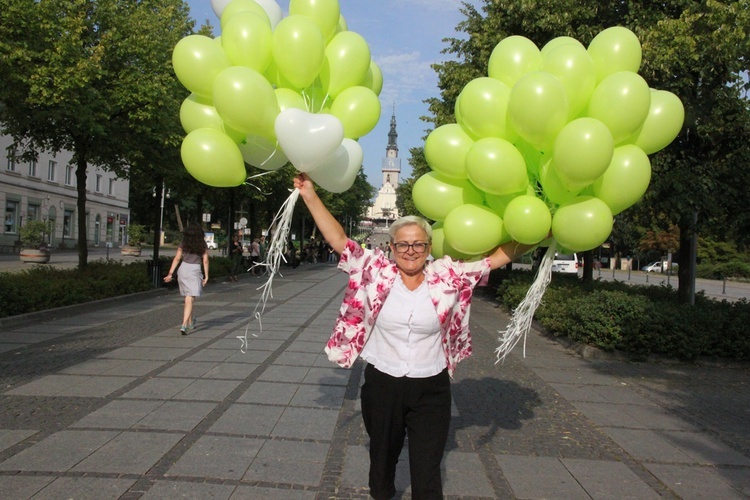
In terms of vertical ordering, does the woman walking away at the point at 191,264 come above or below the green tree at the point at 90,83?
below

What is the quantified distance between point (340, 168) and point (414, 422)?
1.55 metres

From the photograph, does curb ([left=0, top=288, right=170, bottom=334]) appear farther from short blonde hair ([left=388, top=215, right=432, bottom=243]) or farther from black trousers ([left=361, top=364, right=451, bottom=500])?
short blonde hair ([left=388, top=215, right=432, bottom=243])

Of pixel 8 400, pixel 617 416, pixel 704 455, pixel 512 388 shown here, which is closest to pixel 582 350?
pixel 512 388

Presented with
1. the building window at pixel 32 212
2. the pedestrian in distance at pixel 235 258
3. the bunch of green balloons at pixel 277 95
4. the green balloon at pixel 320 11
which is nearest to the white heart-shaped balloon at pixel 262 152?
the bunch of green balloons at pixel 277 95

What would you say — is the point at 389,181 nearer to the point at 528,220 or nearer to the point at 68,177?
the point at 68,177

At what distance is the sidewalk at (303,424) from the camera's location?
4238 mm

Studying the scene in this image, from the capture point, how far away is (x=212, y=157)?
3627mm

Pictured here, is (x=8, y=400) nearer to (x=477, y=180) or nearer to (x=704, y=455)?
(x=477, y=180)

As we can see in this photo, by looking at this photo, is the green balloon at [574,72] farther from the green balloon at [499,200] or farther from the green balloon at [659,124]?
the green balloon at [499,200]

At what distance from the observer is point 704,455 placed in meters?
5.15

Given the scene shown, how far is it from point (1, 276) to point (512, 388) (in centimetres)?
923

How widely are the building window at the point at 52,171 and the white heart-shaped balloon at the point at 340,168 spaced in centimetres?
4934

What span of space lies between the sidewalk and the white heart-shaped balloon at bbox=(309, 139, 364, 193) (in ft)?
6.61

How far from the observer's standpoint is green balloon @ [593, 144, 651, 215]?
3.53 m
